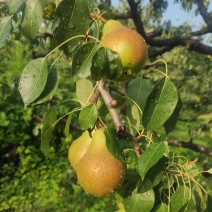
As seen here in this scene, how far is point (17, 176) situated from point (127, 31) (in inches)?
119

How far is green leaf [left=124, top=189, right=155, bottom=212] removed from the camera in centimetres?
71

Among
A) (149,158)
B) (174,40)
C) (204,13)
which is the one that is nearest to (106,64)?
(149,158)

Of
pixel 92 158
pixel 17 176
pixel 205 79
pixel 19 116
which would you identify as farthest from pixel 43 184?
pixel 92 158

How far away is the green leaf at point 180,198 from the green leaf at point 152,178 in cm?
5

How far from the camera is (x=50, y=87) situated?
688mm

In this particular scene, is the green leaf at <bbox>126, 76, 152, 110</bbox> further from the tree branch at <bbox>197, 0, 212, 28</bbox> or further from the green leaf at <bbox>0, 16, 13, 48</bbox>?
the tree branch at <bbox>197, 0, 212, 28</bbox>

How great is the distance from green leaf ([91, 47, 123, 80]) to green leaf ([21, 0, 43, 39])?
0.45 feet

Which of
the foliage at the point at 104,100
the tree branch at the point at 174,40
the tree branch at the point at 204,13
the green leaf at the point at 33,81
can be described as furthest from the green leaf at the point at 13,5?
the tree branch at the point at 204,13

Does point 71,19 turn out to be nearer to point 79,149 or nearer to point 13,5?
point 13,5

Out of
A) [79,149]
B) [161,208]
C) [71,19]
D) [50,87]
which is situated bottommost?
[161,208]

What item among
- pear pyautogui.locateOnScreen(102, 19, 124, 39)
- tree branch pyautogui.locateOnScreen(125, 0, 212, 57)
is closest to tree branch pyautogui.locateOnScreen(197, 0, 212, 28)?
tree branch pyautogui.locateOnScreen(125, 0, 212, 57)

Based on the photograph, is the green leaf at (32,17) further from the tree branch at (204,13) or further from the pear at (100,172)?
the tree branch at (204,13)

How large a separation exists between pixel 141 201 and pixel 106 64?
0.26m

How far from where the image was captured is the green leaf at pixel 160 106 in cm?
68
